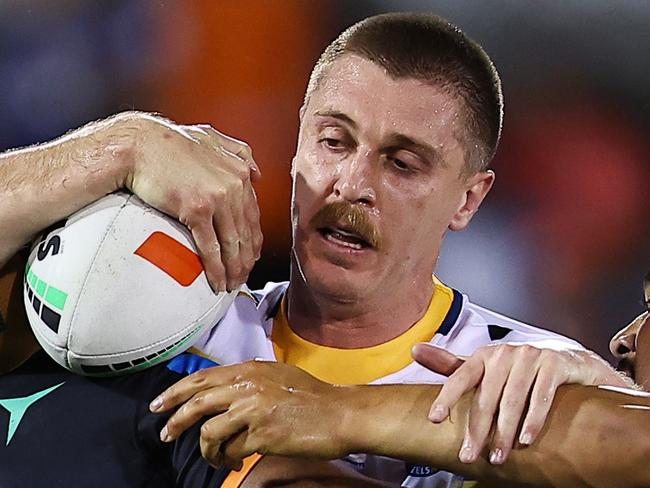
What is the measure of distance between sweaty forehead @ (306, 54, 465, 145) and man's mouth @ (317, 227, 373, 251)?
174 millimetres

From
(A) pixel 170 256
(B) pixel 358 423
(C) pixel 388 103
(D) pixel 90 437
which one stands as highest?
(C) pixel 388 103

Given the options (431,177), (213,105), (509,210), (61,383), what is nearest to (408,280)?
(431,177)

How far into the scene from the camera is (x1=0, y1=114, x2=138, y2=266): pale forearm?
1.33 meters

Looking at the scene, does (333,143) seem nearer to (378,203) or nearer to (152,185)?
(378,203)

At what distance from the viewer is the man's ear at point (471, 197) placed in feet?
6.15

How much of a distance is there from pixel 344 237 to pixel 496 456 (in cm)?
56

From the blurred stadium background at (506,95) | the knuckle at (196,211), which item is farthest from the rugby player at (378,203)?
the blurred stadium background at (506,95)

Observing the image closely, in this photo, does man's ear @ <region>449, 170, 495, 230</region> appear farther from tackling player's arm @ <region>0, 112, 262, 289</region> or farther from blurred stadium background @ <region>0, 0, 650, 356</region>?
blurred stadium background @ <region>0, 0, 650, 356</region>

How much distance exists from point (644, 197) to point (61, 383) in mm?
2093

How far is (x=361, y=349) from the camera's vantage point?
178 cm

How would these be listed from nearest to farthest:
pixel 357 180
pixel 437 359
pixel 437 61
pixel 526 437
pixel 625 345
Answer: pixel 526 437 → pixel 437 359 → pixel 357 180 → pixel 437 61 → pixel 625 345

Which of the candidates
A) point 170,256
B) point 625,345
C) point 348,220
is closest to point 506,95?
point 625,345

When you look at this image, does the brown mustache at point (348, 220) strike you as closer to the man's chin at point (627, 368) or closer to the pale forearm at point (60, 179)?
the pale forearm at point (60, 179)

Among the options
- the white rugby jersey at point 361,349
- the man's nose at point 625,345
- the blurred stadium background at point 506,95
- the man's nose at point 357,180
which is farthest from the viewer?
the blurred stadium background at point 506,95
